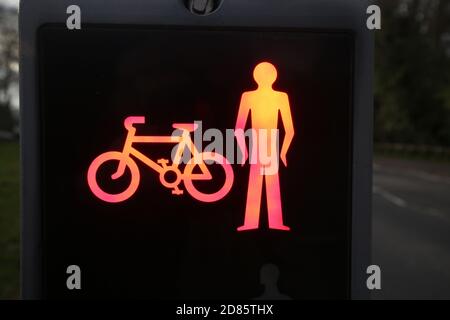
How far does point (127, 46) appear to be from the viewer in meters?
1.27

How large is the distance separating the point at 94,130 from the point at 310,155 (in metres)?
0.46

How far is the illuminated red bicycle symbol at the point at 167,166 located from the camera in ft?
4.13

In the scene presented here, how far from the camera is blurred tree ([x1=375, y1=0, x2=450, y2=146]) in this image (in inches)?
1150

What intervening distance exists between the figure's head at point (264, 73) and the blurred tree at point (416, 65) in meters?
29.0

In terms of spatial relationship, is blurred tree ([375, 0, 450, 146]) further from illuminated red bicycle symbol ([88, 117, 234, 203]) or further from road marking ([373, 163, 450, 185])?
illuminated red bicycle symbol ([88, 117, 234, 203])

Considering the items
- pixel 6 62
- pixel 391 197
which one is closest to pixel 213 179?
pixel 391 197

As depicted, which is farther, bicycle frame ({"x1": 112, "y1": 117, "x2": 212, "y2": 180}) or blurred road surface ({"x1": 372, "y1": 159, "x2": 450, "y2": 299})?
blurred road surface ({"x1": 372, "y1": 159, "x2": 450, "y2": 299})

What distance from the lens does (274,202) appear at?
4.28 ft

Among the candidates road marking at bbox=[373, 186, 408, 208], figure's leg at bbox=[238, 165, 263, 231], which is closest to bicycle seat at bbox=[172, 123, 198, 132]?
figure's leg at bbox=[238, 165, 263, 231]

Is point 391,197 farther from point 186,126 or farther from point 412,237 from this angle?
point 186,126

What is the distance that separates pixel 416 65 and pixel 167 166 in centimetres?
3024

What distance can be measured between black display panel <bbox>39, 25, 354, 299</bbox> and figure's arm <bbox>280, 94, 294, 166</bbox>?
0.01 metres

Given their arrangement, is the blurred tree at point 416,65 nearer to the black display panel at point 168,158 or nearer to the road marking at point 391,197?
the road marking at point 391,197
